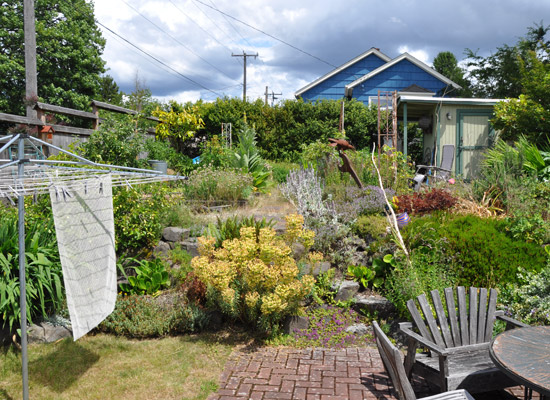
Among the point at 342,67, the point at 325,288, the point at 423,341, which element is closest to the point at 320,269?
the point at 325,288

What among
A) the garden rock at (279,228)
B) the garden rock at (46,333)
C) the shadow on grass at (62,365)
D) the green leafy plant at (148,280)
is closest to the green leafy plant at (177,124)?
the garden rock at (279,228)

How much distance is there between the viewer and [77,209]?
3088 mm

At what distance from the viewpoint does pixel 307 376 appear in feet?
12.3

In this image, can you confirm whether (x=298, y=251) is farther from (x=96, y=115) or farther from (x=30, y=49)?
(x=30, y=49)

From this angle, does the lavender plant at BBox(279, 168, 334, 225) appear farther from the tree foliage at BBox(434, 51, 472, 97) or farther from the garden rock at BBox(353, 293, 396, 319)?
the tree foliage at BBox(434, 51, 472, 97)

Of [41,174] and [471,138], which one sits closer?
[41,174]

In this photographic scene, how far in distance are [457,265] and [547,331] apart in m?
1.80

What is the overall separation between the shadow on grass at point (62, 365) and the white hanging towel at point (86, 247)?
107 cm

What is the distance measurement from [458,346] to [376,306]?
4.61ft

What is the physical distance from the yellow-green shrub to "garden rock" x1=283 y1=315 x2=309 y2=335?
8cm

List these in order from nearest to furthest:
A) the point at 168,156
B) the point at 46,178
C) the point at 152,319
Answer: the point at 46,178, the point at 152,319, the point at 168,156

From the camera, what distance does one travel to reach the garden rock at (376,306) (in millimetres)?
4824

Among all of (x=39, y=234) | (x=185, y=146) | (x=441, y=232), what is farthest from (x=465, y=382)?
(x=185, y=146)

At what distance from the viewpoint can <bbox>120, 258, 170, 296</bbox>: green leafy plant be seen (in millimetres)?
5180
